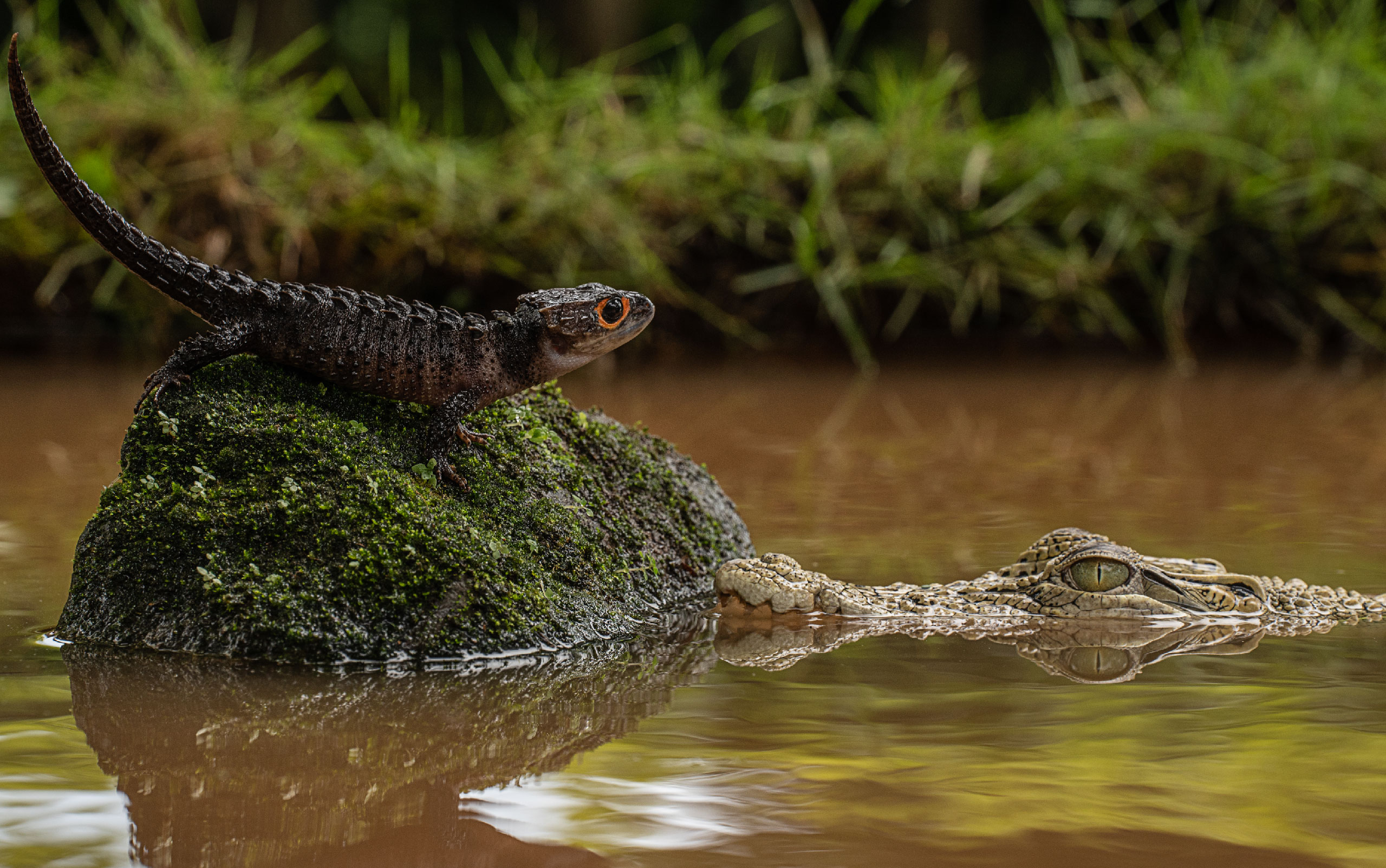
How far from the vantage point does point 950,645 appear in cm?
275

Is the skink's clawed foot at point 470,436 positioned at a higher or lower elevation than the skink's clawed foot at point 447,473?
higher

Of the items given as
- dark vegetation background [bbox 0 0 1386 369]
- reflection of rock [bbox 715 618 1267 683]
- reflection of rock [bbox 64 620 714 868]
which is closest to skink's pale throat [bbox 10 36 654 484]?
reflection of rock [bbox 64 620 714 868]

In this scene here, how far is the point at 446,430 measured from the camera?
2.90 metres

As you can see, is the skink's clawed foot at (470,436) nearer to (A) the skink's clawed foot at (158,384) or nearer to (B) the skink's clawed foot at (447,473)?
(B) the skink's clawed foot at (447,473)

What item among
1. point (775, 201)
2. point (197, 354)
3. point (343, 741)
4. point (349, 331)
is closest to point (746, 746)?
point (343, 741)

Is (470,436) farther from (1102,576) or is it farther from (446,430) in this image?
(1102,576)

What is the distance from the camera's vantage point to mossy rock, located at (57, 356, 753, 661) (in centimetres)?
263

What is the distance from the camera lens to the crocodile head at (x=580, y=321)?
9.78 ft

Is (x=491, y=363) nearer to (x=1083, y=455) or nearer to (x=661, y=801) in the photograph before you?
(x=661, y=801)

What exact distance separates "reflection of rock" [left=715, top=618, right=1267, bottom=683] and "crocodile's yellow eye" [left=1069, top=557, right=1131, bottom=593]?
0.09 meters

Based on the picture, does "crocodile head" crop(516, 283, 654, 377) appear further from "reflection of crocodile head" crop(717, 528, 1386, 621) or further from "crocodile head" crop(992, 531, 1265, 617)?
"crocodile head" crop(992, 531, 1265, 617)

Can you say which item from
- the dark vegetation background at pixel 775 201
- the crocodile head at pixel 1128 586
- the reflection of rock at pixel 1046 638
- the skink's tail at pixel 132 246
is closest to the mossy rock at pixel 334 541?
the skink's tail at pixel 132 246

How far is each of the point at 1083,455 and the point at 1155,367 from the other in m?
2.93

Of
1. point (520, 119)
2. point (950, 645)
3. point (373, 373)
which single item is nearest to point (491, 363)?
point (373, 373)
